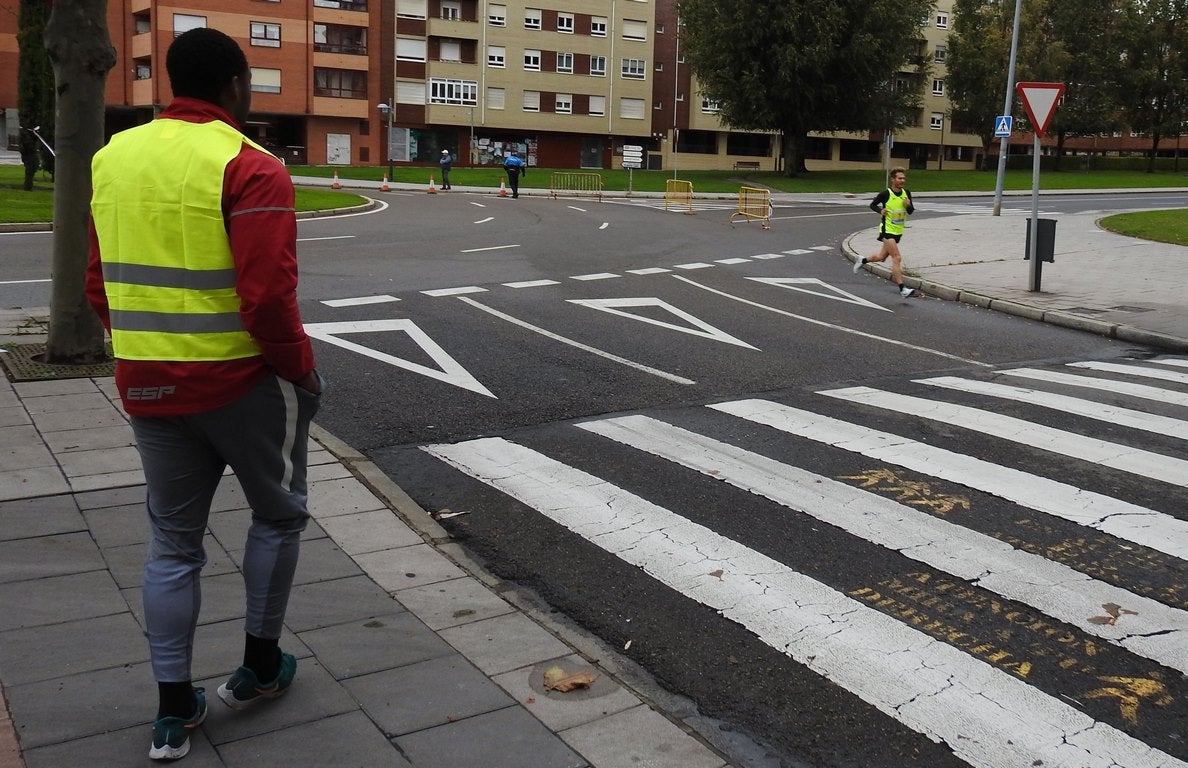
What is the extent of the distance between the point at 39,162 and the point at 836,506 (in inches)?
1248

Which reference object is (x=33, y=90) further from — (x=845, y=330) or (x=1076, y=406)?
(x=1076, y=406)

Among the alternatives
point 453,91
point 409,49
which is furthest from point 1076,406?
point 409,49

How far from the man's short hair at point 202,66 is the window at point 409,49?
236 ft

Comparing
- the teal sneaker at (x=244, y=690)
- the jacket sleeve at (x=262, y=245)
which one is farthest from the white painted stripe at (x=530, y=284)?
the jacket sleeve at (x=262, y=245)

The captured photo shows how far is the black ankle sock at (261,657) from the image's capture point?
12.3 ft

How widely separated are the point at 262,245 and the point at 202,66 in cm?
65

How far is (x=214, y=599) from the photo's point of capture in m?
4.68

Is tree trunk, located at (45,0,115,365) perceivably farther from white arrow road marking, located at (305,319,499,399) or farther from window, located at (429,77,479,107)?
window, located at (429,77,479,107)

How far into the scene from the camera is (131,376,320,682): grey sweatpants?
3.45 meters

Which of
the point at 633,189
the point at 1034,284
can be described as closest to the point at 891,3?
the point at 633,189

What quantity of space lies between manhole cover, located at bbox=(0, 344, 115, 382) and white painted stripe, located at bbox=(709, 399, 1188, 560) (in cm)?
483

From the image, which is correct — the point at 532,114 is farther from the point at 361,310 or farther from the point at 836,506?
the point at 836,506

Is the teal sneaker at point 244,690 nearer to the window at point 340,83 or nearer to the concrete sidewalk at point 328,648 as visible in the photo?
the concrete sidewalk at point 328,648

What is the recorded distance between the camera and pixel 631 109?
258ft
